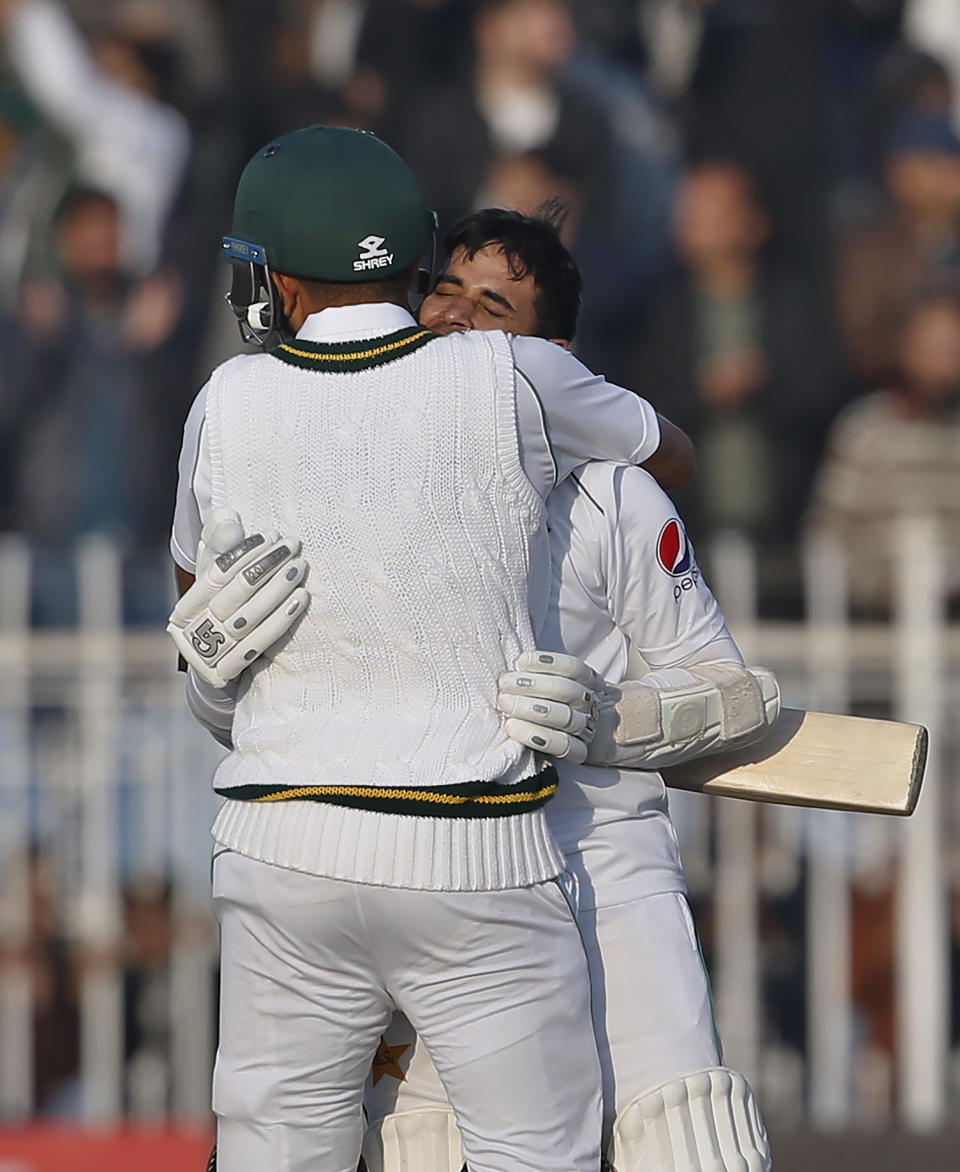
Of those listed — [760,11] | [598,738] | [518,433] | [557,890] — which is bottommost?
[557,890]

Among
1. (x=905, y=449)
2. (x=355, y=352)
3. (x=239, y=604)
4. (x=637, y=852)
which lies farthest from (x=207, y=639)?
(x=905, y=449)

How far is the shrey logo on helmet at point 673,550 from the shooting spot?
2357 mm

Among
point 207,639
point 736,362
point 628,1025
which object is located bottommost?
point 628,1025

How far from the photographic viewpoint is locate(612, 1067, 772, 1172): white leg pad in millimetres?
2197

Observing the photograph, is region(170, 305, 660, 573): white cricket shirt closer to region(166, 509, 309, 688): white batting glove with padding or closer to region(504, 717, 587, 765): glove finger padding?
region(166, 509, 309, 688): white batting glove with padding

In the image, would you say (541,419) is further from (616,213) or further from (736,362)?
(616,213)

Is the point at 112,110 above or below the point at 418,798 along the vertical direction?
above

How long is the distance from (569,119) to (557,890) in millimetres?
4415

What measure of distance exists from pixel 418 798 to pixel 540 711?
0.15m

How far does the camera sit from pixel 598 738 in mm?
2227

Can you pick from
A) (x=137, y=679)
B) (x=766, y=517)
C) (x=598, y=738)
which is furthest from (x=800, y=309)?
(x=598, y=738)

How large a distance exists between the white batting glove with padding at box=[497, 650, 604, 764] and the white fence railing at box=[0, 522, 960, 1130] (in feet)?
10.4

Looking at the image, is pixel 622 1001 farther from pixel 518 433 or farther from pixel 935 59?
pixel 935 59

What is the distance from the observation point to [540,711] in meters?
2.04
